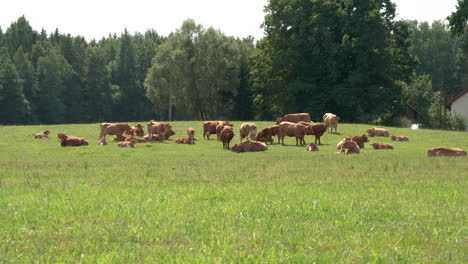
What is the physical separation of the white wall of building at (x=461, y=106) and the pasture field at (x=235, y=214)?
174 ft

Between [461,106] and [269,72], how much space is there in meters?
25.7

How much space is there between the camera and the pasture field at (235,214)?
22.7 ft

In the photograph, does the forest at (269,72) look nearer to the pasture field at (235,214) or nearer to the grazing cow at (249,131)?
the grazing cow at (249,131)

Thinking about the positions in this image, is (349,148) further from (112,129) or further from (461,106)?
(461,106)

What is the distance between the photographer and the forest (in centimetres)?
5397

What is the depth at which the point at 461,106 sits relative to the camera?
222 feet

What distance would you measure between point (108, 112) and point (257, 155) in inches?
3814

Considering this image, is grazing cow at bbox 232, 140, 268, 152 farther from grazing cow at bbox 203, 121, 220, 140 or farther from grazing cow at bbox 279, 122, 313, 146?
grazing cow at bbox 203, 121, 220, 140

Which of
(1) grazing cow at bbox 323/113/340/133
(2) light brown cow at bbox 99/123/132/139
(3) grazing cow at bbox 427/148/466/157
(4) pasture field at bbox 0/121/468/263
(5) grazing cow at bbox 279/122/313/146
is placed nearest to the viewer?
(4) pasture field at bbox 0/121/468/263

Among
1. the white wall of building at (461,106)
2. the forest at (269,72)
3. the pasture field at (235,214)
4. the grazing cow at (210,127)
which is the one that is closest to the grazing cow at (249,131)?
the grazing cow at (210,127)

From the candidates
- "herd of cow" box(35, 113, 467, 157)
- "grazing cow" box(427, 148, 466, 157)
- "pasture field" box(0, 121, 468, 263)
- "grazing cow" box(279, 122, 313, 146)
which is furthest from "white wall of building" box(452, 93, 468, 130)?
"pasture field" box(0, 121, 468, 263)

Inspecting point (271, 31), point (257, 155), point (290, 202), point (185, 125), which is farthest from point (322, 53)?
point (290, 202)

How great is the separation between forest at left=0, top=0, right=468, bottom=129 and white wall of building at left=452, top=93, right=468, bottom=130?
1.35 meters

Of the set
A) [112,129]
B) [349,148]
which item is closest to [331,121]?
[349,148]
